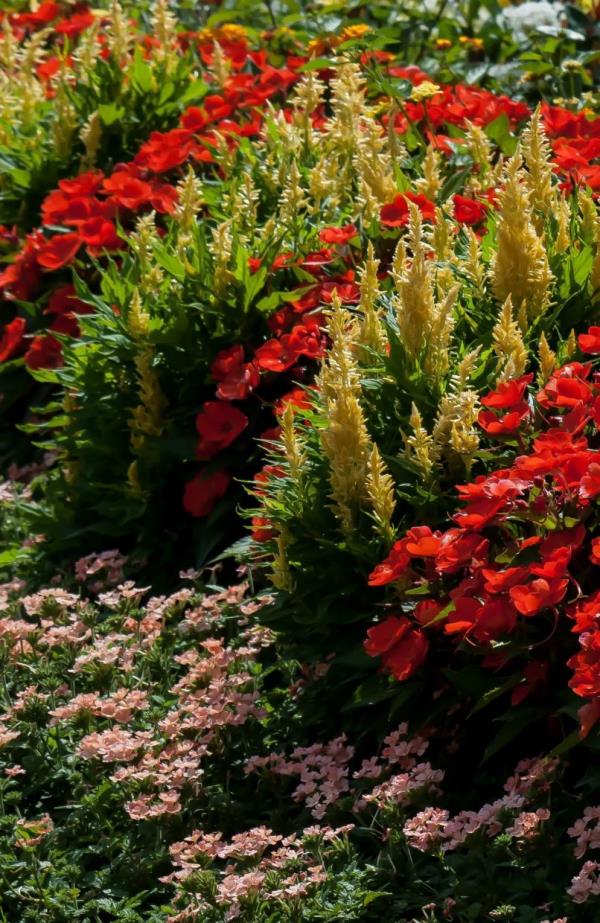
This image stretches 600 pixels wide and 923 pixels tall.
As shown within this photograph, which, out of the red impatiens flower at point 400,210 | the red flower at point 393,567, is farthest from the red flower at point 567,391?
the red impatiens flower at point 400,210

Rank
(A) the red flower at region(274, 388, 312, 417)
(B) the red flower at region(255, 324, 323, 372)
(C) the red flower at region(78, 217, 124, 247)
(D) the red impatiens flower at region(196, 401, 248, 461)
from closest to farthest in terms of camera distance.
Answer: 1. (A) the red flower at region(274, 388, 312, 417)
2. (B) the red flower at region(255, 324, 323, 372)
3. (D) the red impatiens flower at region(196, 401, 248, 461)
4. (C) the red flower at region(78, 217, 124, 247)

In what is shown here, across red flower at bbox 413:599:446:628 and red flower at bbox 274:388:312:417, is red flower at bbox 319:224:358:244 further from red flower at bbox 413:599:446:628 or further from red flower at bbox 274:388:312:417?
red flower at bbox 413:599:446:628

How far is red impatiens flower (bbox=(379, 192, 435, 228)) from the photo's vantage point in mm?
4328

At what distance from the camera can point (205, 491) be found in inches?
175

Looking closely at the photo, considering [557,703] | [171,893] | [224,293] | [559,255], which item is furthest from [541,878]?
[224,293]

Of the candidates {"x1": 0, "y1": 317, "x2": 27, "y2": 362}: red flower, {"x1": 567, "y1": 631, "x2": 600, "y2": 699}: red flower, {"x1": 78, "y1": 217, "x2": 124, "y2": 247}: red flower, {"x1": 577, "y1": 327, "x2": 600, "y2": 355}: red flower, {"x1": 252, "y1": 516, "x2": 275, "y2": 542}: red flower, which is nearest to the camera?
{"x1": 567, "y1": 631, "x2": 600, "y2": 699}: red flower

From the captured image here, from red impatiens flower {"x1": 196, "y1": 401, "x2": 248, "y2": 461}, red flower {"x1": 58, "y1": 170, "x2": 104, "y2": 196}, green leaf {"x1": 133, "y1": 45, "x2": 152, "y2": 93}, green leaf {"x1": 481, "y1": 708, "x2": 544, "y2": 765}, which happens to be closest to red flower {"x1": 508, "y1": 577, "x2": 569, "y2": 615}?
green leaf {"x1": 481, "y1": 708, "x2": 544, "y2": 765}

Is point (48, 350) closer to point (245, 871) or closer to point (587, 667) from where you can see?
point (245, 871)

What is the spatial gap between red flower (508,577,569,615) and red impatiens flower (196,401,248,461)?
61.2 inches

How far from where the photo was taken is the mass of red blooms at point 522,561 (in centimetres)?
299

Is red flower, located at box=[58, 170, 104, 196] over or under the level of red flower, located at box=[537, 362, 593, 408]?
under

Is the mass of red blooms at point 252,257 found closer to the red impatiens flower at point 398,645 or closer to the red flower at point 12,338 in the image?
the red flower at point 12,338

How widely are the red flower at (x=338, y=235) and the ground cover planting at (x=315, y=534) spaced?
0.01m

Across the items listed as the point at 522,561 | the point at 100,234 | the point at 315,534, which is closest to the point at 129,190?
the point at 100,234
